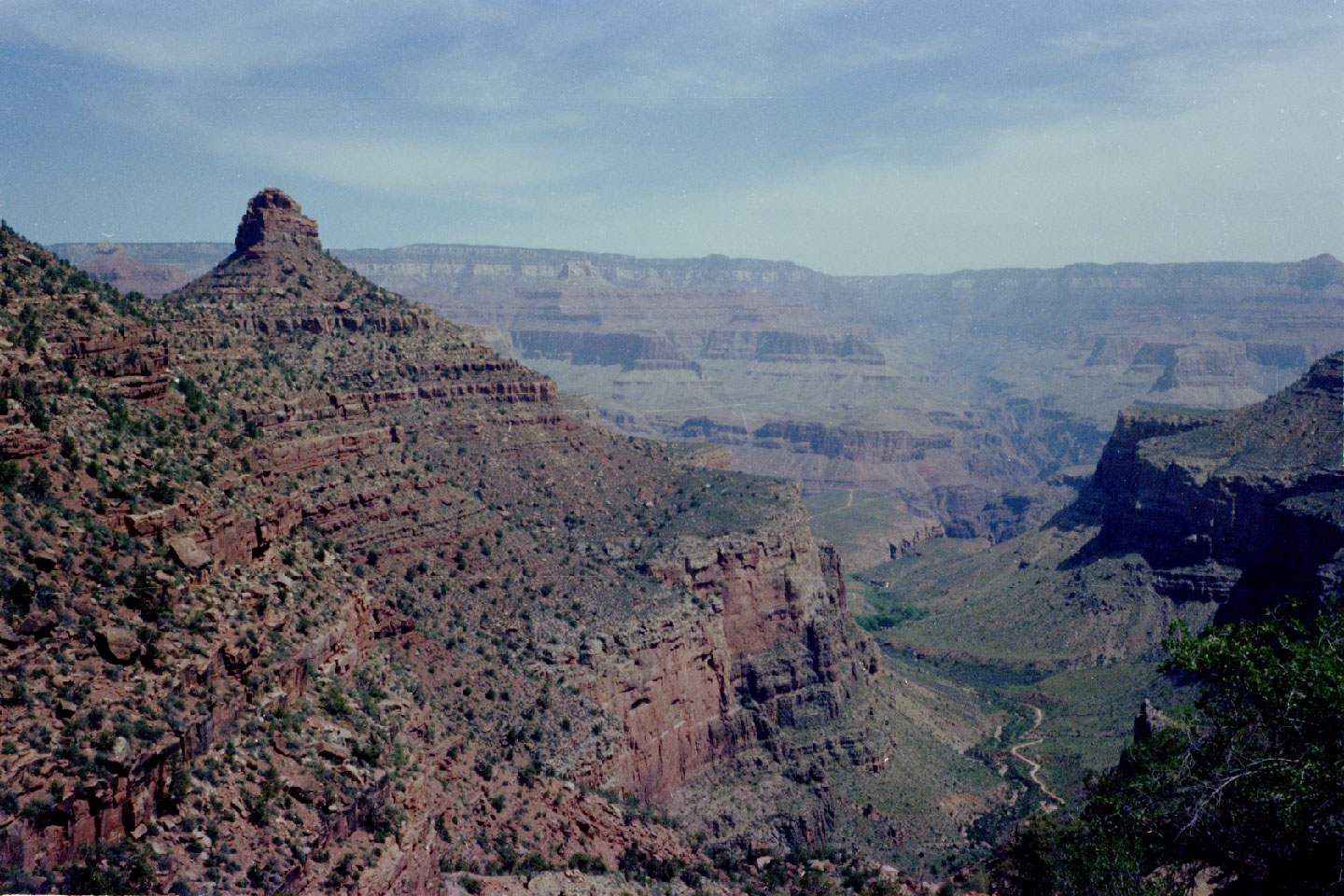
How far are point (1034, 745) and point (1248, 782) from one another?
62896 millimetres

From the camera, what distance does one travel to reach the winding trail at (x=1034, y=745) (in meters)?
76.2

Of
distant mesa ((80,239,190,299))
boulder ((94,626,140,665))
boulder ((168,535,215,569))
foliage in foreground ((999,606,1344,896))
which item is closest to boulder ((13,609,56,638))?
boulder ((94,626,140,665))

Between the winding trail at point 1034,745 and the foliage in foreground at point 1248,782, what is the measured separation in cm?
4308

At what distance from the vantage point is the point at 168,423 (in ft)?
128

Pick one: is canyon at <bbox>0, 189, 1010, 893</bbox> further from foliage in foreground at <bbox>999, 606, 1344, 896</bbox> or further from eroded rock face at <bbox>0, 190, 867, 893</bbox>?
foliage in foreground at <bbox>999, 606, 1344, 896</bbox>

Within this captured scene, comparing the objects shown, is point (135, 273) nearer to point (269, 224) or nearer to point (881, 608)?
point (269, 224)

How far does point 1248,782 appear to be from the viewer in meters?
28.0

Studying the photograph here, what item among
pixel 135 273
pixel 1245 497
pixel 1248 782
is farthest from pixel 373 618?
pixel 135 273

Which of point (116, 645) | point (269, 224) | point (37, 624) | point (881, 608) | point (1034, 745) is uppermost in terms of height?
point (269, 224)

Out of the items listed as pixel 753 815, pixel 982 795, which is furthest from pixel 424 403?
pixel 982 795

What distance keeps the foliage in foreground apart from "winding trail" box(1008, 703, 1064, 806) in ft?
141

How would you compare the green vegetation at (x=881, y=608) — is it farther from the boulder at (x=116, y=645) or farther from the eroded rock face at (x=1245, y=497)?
the boulder at (x=116, y=645)

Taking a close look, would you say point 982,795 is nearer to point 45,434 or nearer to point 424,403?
point 424,403

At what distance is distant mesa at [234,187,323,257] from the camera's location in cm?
7788
